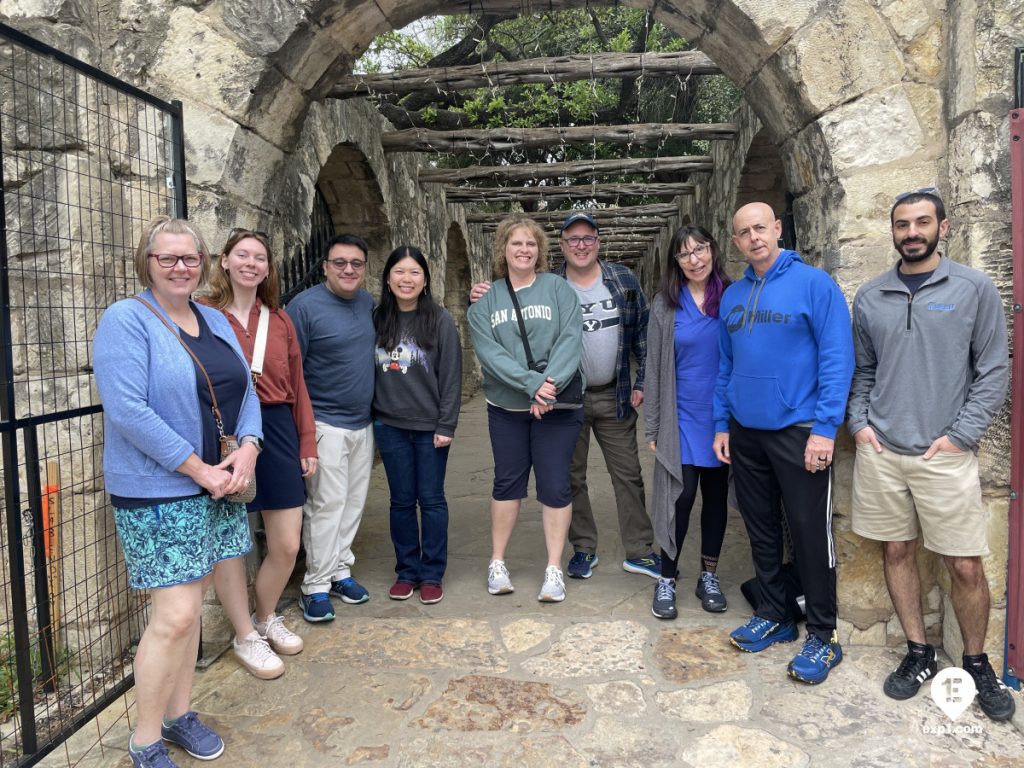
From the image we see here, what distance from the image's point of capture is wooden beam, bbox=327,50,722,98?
4613 mm

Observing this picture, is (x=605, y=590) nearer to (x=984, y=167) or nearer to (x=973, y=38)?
(x=984, y=167)

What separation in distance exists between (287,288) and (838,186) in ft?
11.3

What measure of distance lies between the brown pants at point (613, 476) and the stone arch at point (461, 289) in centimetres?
676

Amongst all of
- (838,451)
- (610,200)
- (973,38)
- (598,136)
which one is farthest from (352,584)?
(610,200)

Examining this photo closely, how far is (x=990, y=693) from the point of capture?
228 cm

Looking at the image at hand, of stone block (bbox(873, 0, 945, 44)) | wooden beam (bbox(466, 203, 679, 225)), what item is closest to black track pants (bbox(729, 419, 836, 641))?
stone block (bbox(873, 0, 945, 44))

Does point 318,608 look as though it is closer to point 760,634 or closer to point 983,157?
point 760,634

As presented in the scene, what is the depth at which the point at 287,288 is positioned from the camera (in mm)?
4754

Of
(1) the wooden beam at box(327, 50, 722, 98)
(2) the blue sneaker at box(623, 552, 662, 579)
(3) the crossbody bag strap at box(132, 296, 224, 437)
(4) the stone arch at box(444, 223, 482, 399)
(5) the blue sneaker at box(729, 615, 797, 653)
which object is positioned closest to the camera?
(3) the crossbody bag strap at box(132, 296, 224, 437)

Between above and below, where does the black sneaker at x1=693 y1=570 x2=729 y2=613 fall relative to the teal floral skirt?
below

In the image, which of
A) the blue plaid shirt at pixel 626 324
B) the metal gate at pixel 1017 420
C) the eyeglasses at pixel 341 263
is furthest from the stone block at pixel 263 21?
the metal gate at pixel 1017 420

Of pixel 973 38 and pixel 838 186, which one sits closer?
pixel 973 38

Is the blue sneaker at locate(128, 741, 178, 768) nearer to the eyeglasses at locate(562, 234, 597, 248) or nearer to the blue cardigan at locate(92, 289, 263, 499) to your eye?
the blue cardigan at locate(92, 289, 263, 499)

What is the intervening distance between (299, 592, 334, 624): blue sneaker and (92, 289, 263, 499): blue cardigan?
1.18 metres
